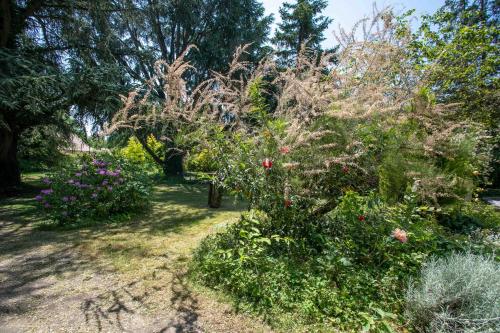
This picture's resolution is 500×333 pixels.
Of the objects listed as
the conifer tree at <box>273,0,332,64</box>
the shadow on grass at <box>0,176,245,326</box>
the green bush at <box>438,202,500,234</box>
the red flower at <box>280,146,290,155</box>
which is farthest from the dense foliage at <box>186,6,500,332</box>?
the conifer tree at <box>273,0,332,64</box>

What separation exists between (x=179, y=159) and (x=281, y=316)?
13.0m

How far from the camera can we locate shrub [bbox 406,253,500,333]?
7.13ft

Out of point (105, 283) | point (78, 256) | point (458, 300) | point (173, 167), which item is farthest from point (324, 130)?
point (173, 167)

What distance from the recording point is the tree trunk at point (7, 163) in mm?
8516

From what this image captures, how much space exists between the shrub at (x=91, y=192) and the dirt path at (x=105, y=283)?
23.5 inches

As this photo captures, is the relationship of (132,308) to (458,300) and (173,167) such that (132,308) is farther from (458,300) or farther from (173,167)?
(173,167)

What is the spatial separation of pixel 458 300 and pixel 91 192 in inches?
240

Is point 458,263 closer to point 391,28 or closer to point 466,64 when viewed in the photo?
point 391,28

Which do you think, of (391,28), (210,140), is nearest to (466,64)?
(391,28)

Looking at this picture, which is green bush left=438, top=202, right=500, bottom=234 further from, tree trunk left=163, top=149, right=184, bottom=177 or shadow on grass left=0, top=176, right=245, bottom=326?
tree trunk left=163, top=149, right=184, bottom=177

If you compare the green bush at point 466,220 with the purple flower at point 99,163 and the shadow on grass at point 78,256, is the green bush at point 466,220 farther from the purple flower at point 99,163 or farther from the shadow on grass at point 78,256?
the purple flower at point 99,163

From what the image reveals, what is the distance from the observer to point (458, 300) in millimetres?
2344

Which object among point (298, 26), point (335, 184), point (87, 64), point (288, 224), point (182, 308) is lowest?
point (182, 308)

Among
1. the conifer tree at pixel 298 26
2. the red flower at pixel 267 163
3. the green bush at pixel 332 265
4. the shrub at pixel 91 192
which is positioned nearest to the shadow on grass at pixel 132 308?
the green bush at pixel 332 265
